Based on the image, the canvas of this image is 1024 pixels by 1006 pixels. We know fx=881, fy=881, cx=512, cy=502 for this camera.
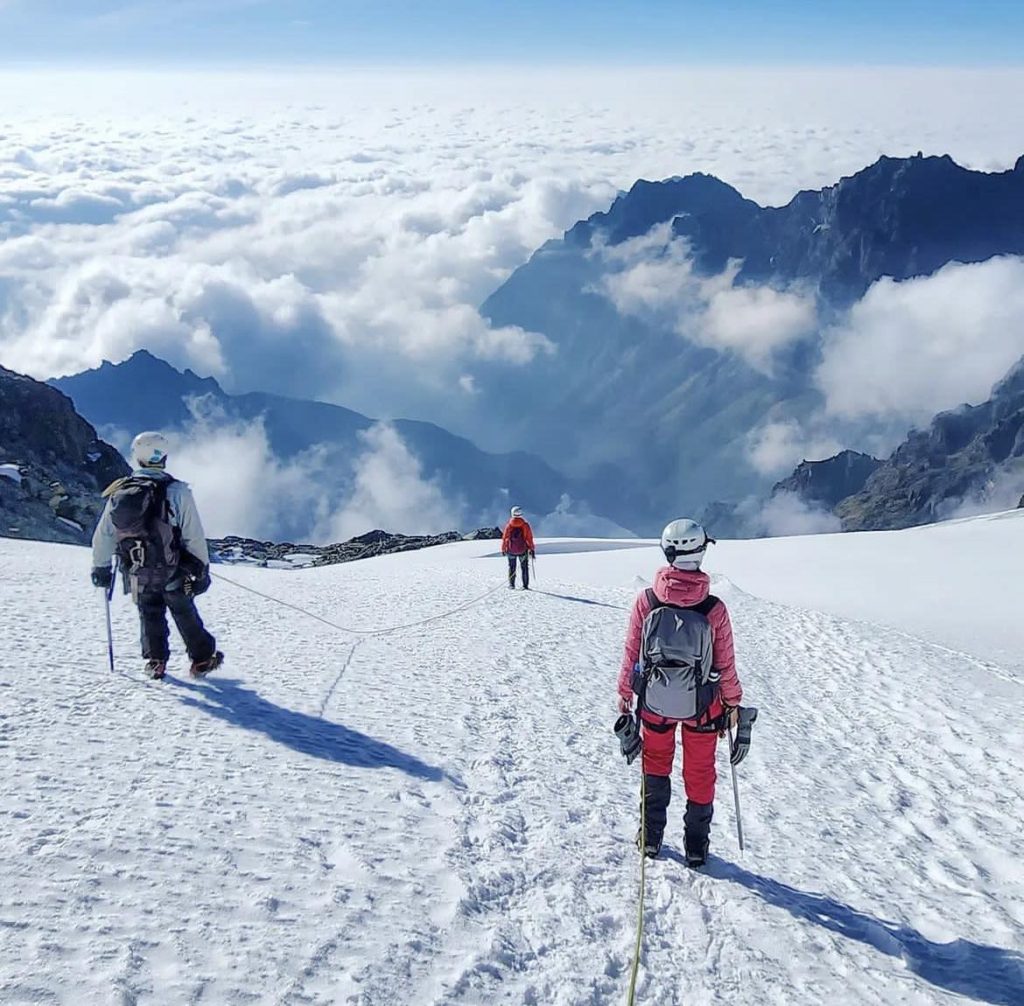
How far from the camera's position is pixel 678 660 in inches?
237

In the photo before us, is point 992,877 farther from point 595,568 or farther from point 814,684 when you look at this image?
point 595,568

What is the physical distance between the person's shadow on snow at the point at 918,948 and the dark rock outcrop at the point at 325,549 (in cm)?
6479

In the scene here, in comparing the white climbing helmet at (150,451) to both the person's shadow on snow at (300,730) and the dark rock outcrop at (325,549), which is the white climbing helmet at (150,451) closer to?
the person's shadow on snow at (300,730)

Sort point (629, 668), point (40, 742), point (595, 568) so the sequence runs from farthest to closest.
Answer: point (595, 568) → point (40, 742) → point (629, 668)

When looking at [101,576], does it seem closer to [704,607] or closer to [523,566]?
[704,607]

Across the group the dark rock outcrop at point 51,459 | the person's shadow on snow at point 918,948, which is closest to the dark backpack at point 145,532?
the person's shadow on snow at point 918,948

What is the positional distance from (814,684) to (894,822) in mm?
5768

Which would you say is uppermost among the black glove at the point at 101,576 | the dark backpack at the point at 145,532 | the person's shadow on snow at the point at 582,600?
the person's shadow on snow at the point at 582,600

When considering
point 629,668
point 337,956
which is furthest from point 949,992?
point 337,956

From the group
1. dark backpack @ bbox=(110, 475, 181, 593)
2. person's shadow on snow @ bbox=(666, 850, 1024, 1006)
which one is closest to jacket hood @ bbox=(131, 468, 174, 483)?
dark backpack @ bbox=(110, 475, 181, 593)

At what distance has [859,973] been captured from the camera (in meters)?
5.39

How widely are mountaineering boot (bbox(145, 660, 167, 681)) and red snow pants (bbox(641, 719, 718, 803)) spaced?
5.34 meters

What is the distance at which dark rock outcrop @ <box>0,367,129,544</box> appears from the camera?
58.8 m

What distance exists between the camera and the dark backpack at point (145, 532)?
8.29 m
